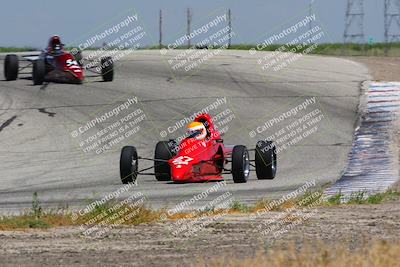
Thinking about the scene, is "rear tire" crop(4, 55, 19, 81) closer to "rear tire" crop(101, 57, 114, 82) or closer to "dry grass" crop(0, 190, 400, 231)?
"rear tire" crop(101, 57, 114, 82)

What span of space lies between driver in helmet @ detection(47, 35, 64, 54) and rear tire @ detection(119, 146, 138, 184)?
14743mm

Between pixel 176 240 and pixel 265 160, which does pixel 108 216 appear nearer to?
pixel 176 240

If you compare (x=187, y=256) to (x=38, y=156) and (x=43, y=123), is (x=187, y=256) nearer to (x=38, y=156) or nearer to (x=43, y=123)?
(x=38, y=156)

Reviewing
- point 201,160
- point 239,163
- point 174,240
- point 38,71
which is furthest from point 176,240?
point 38,71

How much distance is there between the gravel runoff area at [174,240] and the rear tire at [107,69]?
2141 centimetres

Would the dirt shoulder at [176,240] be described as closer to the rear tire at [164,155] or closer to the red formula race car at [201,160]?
the red formula race car at [201,160]

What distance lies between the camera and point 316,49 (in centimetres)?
6225

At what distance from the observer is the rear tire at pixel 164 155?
20109 millimetres

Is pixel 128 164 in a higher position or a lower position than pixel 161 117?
lower

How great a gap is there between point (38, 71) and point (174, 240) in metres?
23.3

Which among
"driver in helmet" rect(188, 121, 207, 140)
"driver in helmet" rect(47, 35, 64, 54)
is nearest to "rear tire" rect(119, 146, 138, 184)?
"driver in helmet" rect(188, 121, 207, 140)

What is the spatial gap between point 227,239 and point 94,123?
17273 mm

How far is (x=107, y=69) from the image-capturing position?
35.7 metres

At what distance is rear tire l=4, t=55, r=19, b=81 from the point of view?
36781mm
